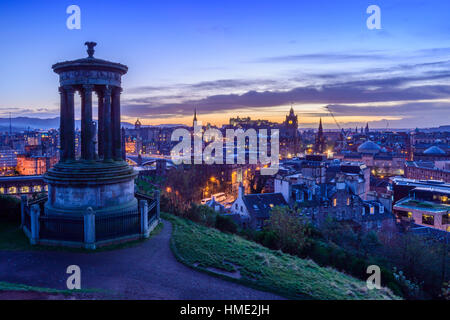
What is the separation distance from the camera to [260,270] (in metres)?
13.0

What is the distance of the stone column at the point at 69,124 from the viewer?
17853 millimetres

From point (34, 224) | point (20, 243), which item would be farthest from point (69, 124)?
point (20, 243)

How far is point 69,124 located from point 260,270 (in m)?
12.4

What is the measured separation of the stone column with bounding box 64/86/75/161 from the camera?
17853 millimetres

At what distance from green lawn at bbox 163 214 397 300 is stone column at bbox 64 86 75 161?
23.3ft

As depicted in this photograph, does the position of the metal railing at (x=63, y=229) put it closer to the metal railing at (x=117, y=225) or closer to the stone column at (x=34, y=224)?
the stone column at (x=34, y=224)

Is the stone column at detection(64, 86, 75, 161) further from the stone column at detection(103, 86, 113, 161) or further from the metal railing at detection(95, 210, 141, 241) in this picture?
the metal railing at detection(95, 210, 141, 241)

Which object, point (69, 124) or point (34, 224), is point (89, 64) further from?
point (34, 224)

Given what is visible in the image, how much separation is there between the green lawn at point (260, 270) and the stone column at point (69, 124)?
710cm

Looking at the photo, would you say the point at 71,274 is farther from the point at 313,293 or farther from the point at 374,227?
the point at 374,227

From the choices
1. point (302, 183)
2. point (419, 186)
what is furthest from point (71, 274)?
point (419, 186)

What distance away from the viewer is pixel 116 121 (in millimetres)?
19422

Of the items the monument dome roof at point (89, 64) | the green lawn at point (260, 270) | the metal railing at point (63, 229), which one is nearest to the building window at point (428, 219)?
the green lawn at point (260, 270)

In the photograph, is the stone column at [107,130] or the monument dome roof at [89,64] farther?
the stone column at [107,130]
